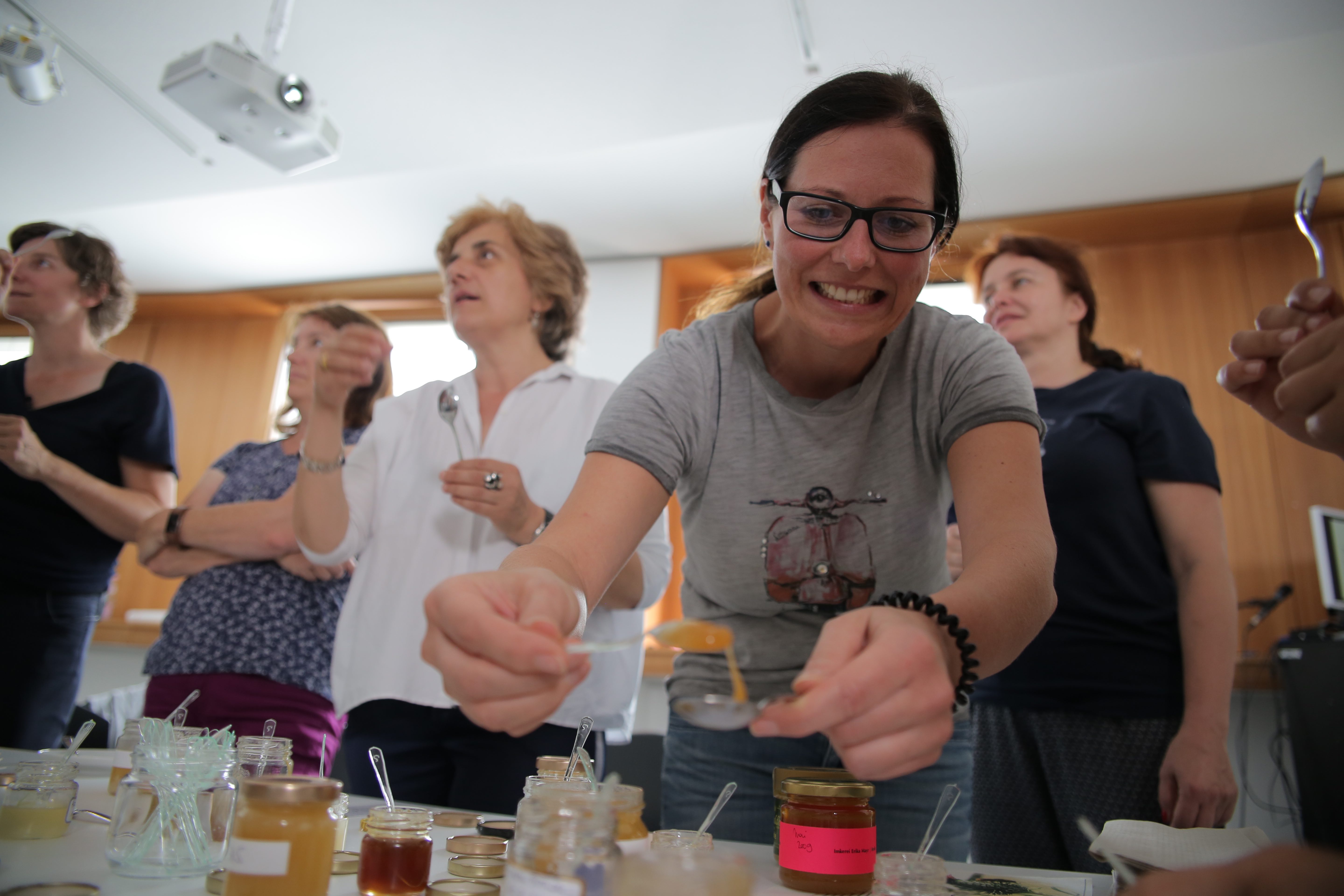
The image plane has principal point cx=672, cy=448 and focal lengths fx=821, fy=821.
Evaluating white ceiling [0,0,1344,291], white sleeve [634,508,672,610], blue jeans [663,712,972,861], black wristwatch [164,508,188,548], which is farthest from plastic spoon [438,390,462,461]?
white ceiling [0,0,1344,291]

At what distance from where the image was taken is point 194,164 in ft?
11.8

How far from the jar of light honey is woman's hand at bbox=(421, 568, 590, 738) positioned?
0.12 meters

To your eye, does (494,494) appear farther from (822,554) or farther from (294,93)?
(294,93)

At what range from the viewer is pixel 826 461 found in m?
1.00

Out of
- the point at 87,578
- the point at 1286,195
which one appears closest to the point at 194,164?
the point at 87,578

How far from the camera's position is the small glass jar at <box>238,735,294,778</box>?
2.98 ft

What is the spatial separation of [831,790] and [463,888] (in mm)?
328

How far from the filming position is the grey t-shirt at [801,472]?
38.3 inches

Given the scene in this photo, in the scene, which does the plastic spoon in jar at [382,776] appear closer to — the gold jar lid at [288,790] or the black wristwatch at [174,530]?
the gold jar lid at [288,790]

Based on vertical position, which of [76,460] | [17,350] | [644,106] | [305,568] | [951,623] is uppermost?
[644,106]

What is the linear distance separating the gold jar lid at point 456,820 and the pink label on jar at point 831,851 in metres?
0.39

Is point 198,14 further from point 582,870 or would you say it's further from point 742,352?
point 582,870

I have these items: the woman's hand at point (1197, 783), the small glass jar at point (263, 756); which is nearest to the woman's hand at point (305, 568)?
the small glass jar at point (263, 756)

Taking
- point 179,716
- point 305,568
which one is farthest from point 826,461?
point 305,568
